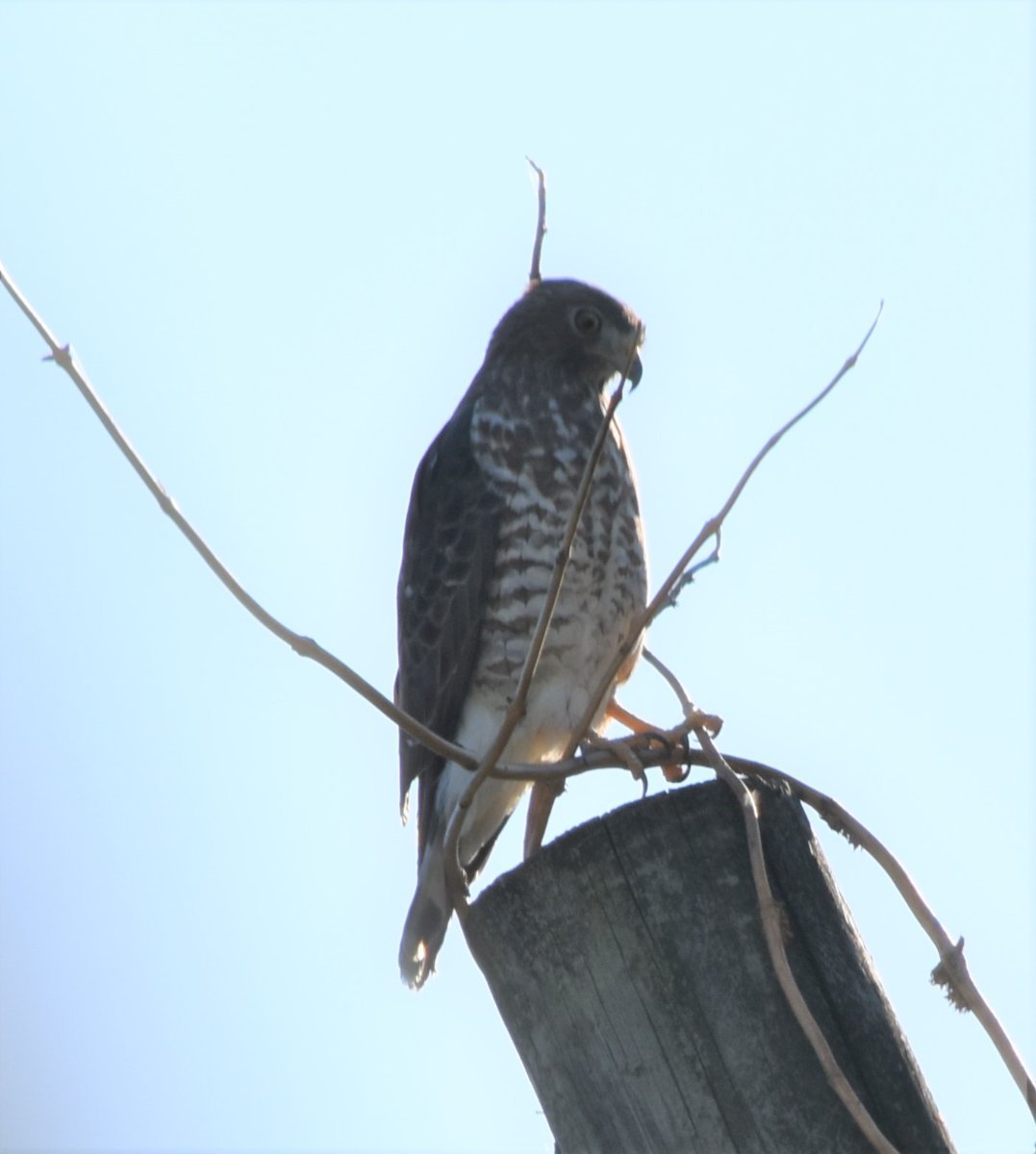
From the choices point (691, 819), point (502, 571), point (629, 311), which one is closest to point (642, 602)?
point (502, 571)

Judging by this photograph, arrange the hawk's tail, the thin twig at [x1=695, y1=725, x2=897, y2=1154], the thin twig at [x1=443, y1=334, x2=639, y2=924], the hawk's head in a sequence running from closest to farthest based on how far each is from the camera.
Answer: the thin twig at [x1=695, y1=725, x2=897, y2=1154]
the thin twig at [x1=443, y1=334, x2=639, y2=924]
the hawk's tail
the hawk's head

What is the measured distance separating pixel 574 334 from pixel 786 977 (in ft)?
10.9

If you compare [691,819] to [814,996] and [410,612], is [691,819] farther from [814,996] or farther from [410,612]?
[410,612]

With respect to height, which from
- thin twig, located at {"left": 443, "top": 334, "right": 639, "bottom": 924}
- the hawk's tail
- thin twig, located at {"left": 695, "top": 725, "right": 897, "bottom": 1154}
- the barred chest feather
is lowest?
thin twig, located at {"left": 695, "top": 725, "right": 897, "bottom": 1154}

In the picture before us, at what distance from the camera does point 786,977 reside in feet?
6.60

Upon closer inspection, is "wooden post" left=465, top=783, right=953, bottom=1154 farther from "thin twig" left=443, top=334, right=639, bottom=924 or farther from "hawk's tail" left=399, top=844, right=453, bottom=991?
"hawk's tail" left=399, top=844, right=453, bottom=991

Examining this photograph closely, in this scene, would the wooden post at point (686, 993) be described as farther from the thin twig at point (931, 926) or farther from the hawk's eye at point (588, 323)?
the hawk's eye at point (588, 323)

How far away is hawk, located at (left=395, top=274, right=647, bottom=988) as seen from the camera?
4297mm

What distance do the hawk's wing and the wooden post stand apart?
2138mm


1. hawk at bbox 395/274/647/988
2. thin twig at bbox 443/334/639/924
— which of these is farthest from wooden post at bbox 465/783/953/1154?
hawk at bbox 395/274/647/988

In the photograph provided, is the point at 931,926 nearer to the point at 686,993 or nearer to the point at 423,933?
the point at 686,993

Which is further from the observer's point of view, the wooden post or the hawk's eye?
the hawk's eye

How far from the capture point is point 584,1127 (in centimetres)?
208

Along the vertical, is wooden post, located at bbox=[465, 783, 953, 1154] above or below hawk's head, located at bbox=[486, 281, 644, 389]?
below
